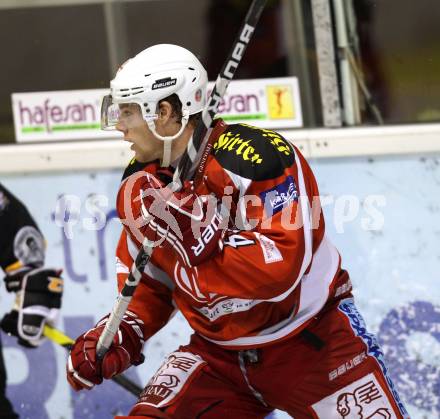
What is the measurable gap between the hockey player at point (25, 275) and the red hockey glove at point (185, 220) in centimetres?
151

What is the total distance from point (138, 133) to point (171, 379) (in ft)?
2.35

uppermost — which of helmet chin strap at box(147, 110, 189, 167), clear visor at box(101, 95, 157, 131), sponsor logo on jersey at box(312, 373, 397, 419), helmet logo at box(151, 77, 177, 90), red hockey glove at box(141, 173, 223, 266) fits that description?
helmet logo at box(151, 77, 177, 90)

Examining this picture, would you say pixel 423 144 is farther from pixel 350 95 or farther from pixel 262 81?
pixel 262 81

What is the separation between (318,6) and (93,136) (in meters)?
1.01

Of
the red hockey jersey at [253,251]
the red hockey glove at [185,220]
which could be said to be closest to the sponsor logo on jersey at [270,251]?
the red hockey jersey at [253,251]

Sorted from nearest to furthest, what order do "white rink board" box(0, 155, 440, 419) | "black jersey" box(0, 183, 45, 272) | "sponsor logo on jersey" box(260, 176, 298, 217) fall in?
"sponsor logo on jersey" box(260, 176, 298, 217) → "white rink board" box(0, 155, 440, 419) → "black jersey" box(0, 183, 45, 272)

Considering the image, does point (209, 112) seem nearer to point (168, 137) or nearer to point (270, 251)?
point (168, 137)

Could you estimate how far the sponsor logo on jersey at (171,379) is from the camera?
321cm

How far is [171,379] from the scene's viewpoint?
324cm

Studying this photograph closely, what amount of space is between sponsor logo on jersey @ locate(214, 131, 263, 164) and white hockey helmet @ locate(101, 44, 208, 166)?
0.12m

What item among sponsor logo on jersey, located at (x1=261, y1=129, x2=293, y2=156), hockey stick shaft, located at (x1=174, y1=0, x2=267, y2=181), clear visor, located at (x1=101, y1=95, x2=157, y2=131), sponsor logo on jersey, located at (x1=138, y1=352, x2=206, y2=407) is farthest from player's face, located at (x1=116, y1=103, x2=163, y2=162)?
sponsor logo on jersey, located at (x1=138, y1=352, x2=206, y2=407)

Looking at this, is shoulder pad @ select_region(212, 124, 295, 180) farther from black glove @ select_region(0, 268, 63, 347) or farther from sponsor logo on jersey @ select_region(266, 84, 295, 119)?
black glove @ select_region(0, 268, 63, 347)

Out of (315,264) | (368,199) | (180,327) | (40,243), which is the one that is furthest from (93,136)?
(315,264)

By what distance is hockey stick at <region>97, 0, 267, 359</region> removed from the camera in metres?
3.01
